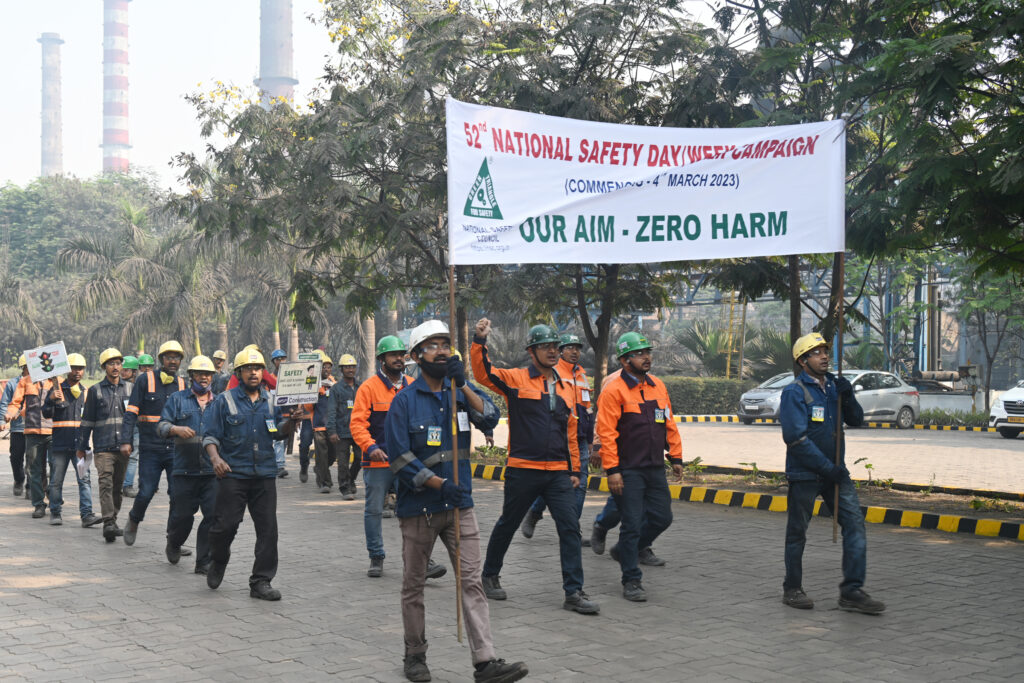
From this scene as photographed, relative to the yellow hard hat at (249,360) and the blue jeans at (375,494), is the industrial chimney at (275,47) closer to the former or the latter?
the blue jeans at (375,494)

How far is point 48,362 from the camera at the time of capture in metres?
12.5

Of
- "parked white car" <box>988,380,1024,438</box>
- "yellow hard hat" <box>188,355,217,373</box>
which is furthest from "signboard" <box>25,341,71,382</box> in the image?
"parked white car" <box>988,380,1024,438</box>

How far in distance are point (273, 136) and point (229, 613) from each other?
1212cm

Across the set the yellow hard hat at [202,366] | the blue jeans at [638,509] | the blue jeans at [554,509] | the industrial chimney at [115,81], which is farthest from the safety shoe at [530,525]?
the industrial chimney at [115,81]

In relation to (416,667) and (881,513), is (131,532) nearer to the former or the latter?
(416,667)

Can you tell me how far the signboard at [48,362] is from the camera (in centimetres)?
1227

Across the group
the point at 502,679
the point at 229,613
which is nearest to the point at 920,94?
the point at 502,679

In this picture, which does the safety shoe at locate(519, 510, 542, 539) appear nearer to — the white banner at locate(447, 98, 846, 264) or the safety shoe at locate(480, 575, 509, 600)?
the safety shoe at locate(480, 575, 509, 600)

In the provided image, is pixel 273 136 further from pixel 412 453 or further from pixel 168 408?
pixel 412 453

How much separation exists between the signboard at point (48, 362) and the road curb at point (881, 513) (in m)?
6.62

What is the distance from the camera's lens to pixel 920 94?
8.92 metres

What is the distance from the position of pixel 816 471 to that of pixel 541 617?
6.80 ft

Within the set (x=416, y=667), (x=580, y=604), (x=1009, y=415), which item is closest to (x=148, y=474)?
(x=580, y=604)

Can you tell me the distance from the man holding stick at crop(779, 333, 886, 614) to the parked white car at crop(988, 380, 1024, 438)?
57.3 ft
